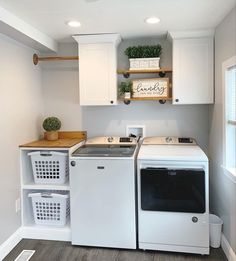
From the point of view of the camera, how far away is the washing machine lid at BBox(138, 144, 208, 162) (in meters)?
2.46

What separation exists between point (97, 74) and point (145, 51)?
61cm

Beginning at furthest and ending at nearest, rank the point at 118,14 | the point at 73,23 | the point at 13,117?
the point at 13,117 → the point at 73,23 → the point at 118,14

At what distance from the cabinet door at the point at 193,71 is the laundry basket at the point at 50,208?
1.63m

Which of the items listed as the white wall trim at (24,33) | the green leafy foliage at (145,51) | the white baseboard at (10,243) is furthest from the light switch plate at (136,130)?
the white baseboard at (10,243)

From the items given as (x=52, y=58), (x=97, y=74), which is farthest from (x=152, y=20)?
(x=52, y=58)

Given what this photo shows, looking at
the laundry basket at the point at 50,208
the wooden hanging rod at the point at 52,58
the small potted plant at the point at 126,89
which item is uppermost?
the wooden hanging rod at the point at 52,58

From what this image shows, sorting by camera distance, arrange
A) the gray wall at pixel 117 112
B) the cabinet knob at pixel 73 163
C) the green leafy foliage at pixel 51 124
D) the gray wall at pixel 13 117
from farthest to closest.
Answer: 1. the gray wall at pixel 117 112
2. the green leafy foliage at pixel 51 124
3. the cabinet knob at pixel 73 163
4. the gray wall at pixel 13 117

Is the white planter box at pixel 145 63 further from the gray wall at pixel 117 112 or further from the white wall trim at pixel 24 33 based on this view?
the white wall trim at pixel 24 33

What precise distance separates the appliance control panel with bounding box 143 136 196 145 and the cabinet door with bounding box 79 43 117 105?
62 cm

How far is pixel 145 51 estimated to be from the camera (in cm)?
306

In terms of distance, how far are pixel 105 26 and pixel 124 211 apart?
1.84m

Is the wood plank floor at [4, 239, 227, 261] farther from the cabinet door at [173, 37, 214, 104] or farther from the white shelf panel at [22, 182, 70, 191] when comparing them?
the cabinet door at [173, 37, 214, 104]

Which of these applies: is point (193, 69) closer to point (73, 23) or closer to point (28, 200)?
point (73, 23)

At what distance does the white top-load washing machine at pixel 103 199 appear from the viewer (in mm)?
2561
